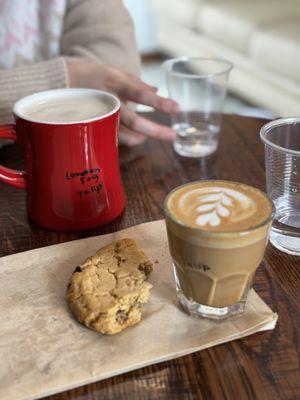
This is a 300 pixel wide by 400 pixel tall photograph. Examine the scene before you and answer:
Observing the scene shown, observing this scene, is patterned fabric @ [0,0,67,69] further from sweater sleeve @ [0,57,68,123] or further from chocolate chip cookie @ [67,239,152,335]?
chocolate chip cookie @ [67,239,152,335]

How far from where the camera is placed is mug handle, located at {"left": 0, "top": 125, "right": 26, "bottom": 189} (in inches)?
24.6

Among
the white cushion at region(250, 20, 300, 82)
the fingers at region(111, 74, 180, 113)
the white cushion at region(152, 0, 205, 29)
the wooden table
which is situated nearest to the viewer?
the wooden table

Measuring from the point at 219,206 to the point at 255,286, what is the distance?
107mm

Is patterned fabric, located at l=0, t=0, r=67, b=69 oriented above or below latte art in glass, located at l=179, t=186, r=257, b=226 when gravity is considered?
below

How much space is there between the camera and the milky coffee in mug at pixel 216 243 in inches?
17.3

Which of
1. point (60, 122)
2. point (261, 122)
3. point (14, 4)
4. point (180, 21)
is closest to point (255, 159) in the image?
point (261, 122)

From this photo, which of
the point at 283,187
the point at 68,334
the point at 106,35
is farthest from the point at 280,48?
the point at 68,334

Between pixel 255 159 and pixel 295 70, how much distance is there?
57.6 inches

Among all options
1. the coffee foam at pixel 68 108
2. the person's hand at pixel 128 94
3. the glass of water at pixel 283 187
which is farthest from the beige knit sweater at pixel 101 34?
the glass of water at pixel 283 187

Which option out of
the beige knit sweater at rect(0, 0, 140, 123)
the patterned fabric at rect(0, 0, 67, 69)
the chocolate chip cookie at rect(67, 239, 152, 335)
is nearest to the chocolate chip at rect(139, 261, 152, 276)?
the chocolate chip cookie at rect(67, 239, 152, 335)

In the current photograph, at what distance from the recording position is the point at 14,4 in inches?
42.4

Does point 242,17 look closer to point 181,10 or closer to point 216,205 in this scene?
point 181,10

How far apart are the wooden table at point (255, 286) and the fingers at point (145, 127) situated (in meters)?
0.03

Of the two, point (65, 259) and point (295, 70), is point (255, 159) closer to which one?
point (65, 259)
